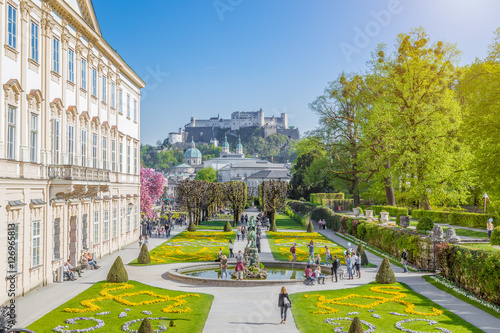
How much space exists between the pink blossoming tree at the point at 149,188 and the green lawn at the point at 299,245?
18.8 m

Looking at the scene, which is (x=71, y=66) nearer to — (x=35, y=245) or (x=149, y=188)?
(x=35, y=245)

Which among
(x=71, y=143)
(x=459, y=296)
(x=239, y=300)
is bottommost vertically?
(x=459, y=296)

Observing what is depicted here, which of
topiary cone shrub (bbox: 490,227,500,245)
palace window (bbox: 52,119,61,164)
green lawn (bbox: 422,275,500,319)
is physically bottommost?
green lawn (bbox: 422,275,500,319)

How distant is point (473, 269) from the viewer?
2156 cm

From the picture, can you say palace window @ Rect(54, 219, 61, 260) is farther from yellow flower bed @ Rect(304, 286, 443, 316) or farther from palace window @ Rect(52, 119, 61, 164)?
yellow flower bed @ Rect(304, 286, 443, 316)

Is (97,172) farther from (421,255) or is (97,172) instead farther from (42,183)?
(421,255)

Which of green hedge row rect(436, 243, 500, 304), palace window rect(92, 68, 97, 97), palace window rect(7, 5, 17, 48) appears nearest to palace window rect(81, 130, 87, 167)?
palace window rect(92, 68, 97, 97)

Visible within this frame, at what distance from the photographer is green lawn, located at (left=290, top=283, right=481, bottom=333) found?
16719mm

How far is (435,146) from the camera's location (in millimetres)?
43656

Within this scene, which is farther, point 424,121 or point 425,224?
point 424,121

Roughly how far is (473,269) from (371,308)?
585 centimetres

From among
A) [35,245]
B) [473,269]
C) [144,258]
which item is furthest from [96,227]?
[473,269]

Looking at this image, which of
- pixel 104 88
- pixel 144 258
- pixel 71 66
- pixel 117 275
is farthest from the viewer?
pixel 104 88

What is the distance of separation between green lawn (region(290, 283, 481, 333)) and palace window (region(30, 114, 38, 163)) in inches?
542
